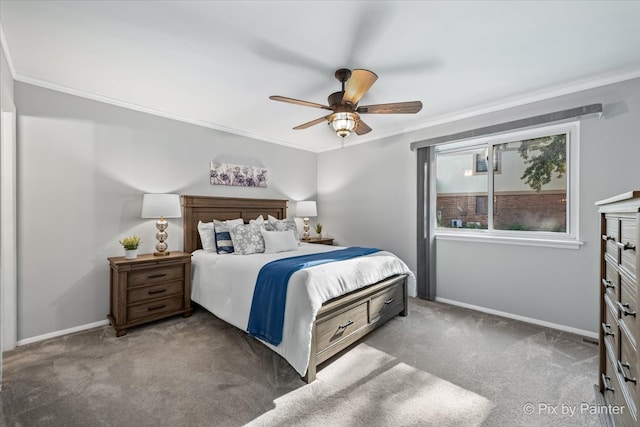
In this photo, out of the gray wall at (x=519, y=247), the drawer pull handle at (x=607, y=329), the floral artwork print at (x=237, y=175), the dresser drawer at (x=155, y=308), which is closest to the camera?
the drawer pull handle at (x=607, y=329)

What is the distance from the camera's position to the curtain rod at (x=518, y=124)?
267 cm

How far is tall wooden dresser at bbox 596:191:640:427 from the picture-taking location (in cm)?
104

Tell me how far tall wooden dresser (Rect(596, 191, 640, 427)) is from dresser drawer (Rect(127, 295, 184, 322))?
3543 millimetres

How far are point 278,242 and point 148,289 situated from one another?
1.48 metres

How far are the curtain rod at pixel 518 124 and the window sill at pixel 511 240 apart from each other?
1.24m

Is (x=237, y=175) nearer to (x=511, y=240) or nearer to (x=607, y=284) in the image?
(x=511, y=240)

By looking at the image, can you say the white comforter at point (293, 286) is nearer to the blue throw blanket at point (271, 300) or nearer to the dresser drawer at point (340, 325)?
the blue throw blanket at point (271, 300)

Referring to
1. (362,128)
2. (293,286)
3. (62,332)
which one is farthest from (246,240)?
(62,332)

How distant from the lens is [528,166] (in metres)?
3.31

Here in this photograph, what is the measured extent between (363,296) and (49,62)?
3463 millimetres

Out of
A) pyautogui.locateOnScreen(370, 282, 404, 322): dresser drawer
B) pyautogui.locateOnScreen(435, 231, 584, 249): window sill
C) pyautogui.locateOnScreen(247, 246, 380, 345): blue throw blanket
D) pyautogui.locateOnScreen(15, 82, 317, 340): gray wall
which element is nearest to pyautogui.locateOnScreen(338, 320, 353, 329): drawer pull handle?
pyautogui.locateOnScreen(370, 282, 404, 322): dresser drawer

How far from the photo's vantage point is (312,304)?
81.6 inches

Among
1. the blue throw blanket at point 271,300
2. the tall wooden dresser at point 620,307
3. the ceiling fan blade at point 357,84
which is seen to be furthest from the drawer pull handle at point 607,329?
the ceiling fan blade at point 357,84

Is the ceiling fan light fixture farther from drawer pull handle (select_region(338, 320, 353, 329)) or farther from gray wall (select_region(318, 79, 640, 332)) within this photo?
gray wall (select_region(318, 79, 640, 332))
